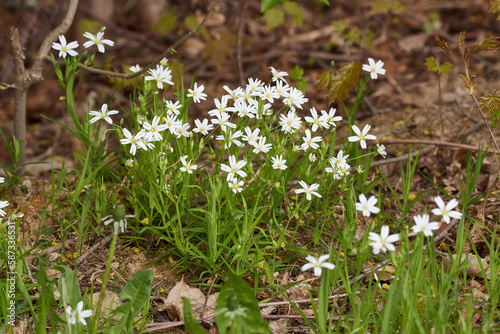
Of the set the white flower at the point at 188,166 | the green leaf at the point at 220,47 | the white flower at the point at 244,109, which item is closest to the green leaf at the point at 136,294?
the white flower at the point at 188,166

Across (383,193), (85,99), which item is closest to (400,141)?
(383,193)

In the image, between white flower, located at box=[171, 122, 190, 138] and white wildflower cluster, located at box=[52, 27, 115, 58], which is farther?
white wildflower cluster, located at box=[52, 27, 115, 58]

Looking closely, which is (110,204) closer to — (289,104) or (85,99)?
(289,104)

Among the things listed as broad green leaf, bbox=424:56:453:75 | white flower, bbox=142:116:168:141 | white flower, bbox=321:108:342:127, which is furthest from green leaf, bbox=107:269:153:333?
broad green leaf, bbox=424:56:453:75

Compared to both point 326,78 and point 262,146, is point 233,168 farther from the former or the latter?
point 326,78

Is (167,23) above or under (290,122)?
above

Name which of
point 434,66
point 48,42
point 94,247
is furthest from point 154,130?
point 434,66

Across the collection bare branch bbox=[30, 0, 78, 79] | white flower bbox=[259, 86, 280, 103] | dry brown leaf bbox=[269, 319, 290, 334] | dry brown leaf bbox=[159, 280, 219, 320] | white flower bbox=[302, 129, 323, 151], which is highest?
bare branch bbox=[30, 0, 78, 79]

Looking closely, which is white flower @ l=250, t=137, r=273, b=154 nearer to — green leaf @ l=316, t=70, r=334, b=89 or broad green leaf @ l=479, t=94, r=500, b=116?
green leaf @ l=316, t=70, r=334, b=89

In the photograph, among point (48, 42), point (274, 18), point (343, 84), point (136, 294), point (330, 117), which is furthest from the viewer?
point (274, 18)

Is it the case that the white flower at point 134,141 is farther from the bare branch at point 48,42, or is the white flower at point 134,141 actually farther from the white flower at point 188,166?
the bare branch at point 48,42

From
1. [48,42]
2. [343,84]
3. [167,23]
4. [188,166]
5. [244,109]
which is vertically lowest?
[188,166]
